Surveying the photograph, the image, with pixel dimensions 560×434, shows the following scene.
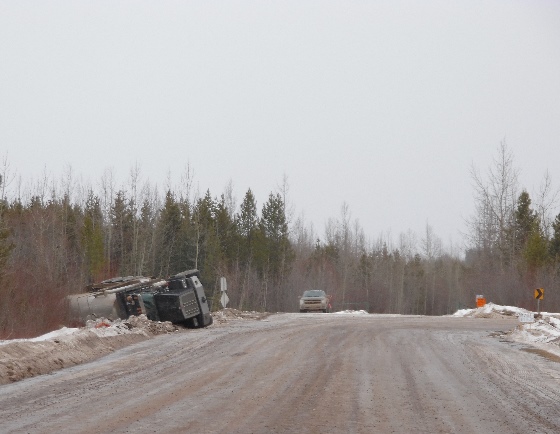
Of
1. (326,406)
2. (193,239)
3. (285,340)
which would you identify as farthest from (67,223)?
(326,406)

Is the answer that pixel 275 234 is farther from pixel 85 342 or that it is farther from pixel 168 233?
pixel 85 342

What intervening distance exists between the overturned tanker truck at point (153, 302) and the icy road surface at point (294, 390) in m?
4.17

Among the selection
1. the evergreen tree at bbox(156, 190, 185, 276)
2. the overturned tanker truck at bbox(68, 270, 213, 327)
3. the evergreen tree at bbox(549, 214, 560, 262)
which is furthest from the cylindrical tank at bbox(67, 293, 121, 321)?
the evergreen tree at bbox(549, 214, 560, 262)

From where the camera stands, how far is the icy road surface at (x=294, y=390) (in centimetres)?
912

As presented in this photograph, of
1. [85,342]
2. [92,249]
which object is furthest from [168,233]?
[85,342]

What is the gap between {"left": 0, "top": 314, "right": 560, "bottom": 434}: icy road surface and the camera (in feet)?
29.9

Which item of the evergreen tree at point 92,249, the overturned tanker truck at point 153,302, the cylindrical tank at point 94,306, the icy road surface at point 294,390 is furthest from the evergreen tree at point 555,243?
the cylindrical tank at point 94,306

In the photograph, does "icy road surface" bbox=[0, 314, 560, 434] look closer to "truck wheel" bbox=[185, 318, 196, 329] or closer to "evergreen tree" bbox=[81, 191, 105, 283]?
"truck wheel" bbox=[185, 318, 196, 329]

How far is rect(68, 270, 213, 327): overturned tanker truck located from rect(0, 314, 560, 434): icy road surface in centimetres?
417

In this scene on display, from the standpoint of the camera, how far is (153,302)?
25.0 metres

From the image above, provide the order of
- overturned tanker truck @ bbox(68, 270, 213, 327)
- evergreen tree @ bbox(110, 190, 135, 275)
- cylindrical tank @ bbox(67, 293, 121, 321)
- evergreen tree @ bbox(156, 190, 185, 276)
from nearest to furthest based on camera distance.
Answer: overturned tanker truck @ bbox(68, 270, 213, 327)
cylindrical tank @ bbox(67, 293, 121, 321)
evergreen tree @ bbox(110, 190, 135, 275)
evergreen tree @ bbox(156, 190, 185, 276)

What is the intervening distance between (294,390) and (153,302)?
14.1 m

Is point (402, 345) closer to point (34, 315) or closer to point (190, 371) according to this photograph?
point (190, 371)

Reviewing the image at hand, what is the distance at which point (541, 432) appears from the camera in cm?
889
